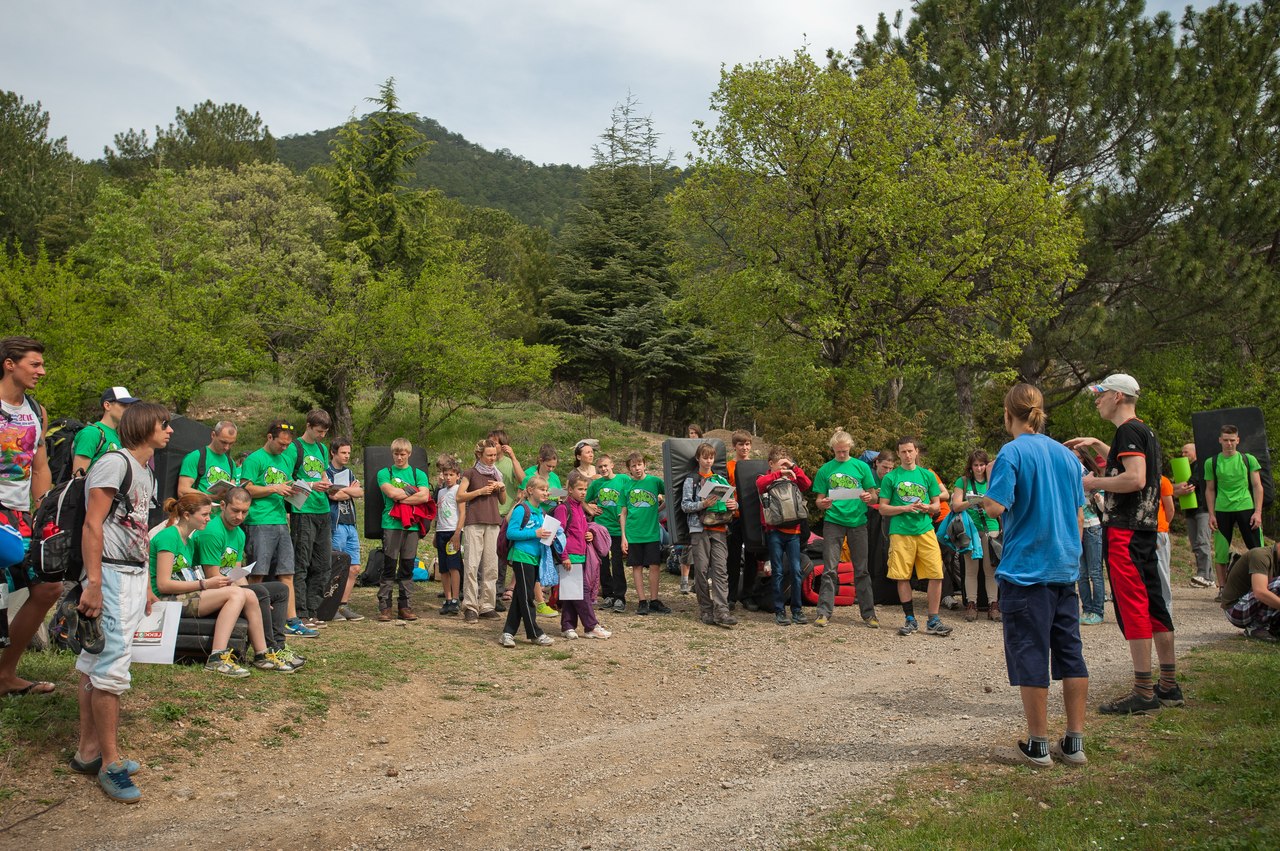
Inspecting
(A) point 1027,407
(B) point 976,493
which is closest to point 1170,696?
(A) point 1027,407

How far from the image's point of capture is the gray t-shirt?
5.18 meters

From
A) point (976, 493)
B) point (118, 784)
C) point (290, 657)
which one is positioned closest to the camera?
point (118, 784)

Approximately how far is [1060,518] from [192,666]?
6.14 metres

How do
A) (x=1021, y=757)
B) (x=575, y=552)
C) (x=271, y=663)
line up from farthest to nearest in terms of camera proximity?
(x=575, y=552) < (x=271, y=663) < (x=1021, y=757)

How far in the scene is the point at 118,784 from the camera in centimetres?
527

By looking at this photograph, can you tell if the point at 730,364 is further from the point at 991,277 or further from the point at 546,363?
the point at 991,277

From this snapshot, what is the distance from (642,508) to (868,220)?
11.7 meters

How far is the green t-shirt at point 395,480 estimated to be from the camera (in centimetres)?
1040

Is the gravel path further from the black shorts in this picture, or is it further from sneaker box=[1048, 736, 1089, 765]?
the black shorts

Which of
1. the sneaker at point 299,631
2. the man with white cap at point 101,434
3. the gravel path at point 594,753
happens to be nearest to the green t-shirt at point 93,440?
the man with white cap at point 101,434

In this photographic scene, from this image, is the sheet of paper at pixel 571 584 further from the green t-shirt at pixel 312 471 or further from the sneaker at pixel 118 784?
the sneaker at pixel 118 784

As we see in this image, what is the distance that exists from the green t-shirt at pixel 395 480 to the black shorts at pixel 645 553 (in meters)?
2.80

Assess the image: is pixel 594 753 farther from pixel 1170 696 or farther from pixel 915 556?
pixel 915 556

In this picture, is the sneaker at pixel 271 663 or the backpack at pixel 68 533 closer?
the backpack at pixel 68 533
